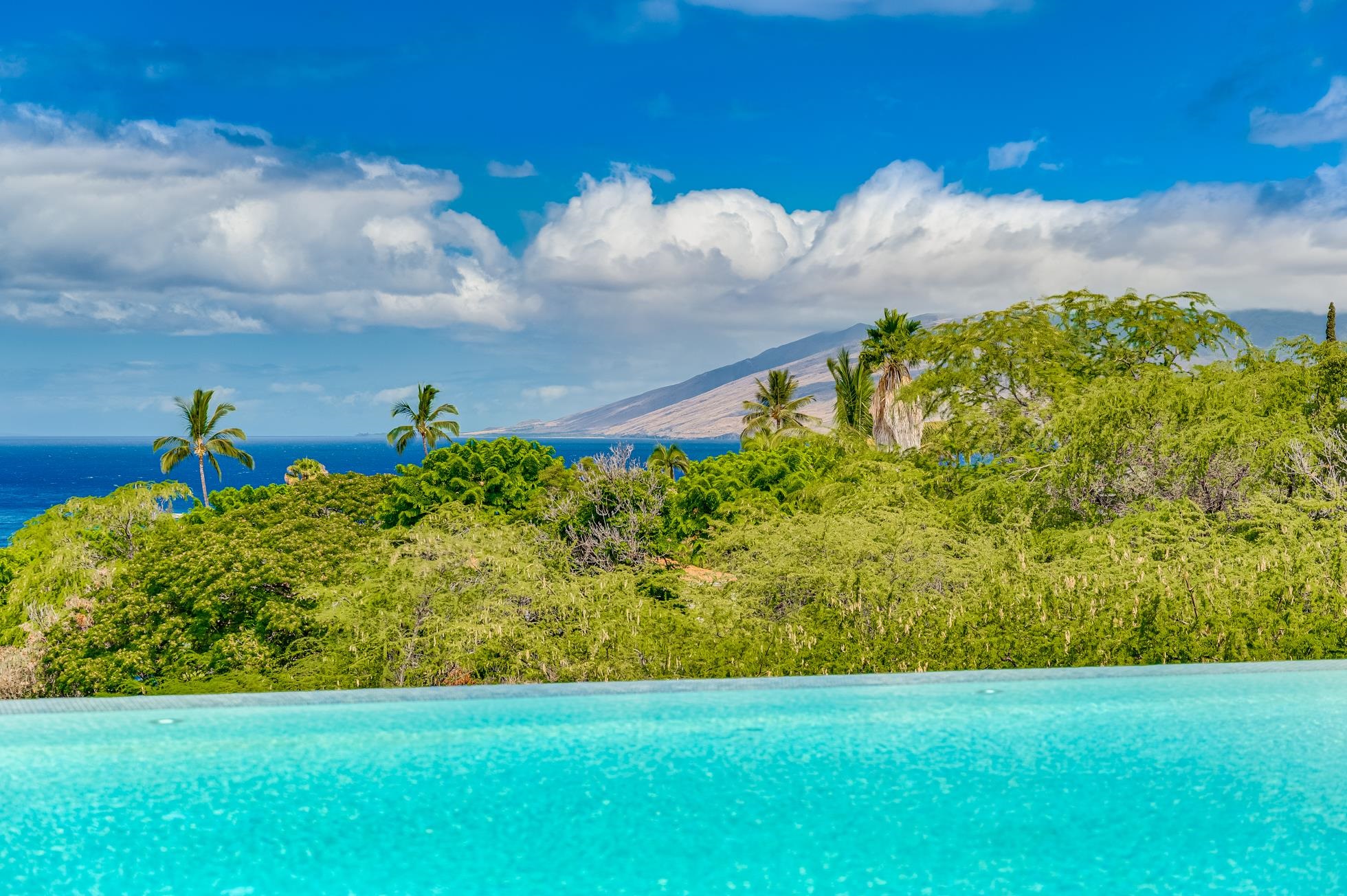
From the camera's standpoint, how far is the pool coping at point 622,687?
6496 millimetres

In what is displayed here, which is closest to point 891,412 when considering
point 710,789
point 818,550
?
point 818,550

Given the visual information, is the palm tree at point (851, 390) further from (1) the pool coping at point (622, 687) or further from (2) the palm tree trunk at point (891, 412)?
(1) the pool coping at point (622, 687)

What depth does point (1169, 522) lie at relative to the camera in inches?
437

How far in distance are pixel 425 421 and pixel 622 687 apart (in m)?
48.7

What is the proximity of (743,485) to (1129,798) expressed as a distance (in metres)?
15.0

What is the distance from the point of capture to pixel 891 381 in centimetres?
3981

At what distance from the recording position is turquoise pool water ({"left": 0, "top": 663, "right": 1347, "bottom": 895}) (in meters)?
4.69

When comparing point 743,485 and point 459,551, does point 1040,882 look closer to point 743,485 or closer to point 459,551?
point 459,551

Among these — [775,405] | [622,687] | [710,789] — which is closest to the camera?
[710,789]

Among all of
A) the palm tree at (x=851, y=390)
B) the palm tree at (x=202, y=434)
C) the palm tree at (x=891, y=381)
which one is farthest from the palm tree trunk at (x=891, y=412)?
the palm tree at (x=202, y=434)

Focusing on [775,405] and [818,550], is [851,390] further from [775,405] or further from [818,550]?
[818,550]

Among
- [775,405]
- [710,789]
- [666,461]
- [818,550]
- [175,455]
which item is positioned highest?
[775,405]

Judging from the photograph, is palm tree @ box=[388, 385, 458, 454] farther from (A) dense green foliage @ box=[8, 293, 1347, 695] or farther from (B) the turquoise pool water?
(B) the turquoise pool water

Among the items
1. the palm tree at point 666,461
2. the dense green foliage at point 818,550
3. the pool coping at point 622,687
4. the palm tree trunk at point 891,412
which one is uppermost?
the palm tree trunk at point 891,412
